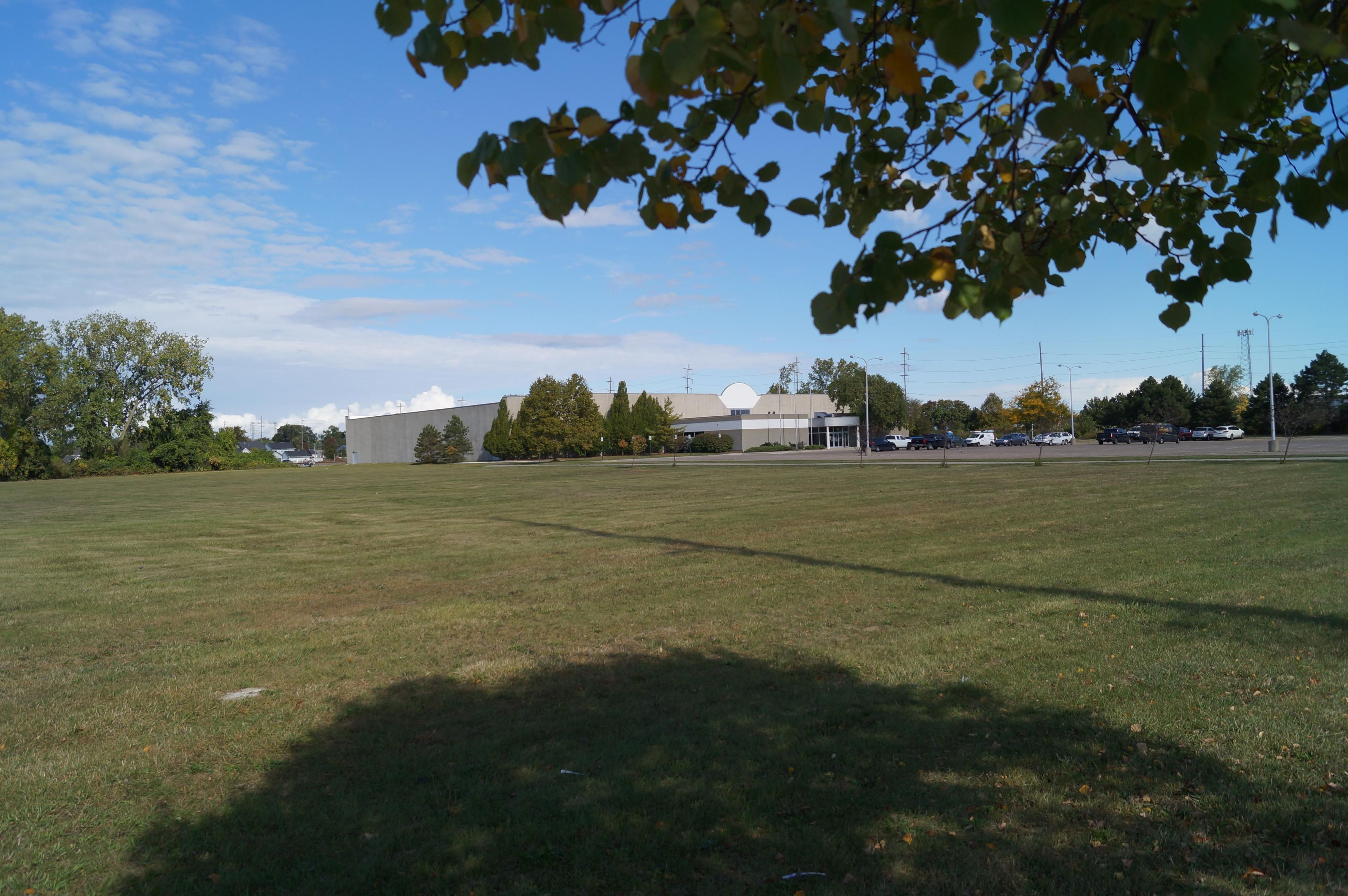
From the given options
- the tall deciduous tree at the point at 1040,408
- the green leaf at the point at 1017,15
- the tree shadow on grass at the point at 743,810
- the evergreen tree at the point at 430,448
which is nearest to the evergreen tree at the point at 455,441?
the evergreen tree at the point at 430,448

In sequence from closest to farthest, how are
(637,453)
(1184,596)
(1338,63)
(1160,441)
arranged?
Answer: (1338,63) → (1184,596) → (1160,441) → (637,453)

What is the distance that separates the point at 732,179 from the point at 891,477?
102 feet

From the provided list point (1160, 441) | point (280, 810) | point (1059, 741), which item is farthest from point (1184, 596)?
point (1160, 441)

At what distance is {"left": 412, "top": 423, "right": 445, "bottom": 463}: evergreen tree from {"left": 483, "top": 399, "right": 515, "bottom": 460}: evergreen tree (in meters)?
6.02

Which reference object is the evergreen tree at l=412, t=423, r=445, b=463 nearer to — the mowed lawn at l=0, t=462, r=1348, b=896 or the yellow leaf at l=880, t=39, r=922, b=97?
the mowed lawn at l=0, t=462, r=1348, b=896

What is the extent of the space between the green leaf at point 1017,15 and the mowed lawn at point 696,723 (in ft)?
10.4

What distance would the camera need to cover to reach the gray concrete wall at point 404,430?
292 feet

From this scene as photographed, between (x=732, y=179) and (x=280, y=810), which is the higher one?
(x=732, y=179)

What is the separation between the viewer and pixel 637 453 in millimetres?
81062

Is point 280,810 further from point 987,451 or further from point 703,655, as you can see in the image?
point 987,451

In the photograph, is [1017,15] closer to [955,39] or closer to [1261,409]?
[955,39]

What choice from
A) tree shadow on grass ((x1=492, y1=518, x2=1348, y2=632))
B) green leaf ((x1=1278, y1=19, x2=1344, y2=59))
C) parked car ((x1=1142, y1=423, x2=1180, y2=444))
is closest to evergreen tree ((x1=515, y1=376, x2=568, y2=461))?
parked car ((x1=1142, y1=423, x2=1180, y2=444))

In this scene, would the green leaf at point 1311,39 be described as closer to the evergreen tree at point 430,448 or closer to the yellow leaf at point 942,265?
the yellow leaf at point 942,265

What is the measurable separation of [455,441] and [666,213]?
86.4 metres
